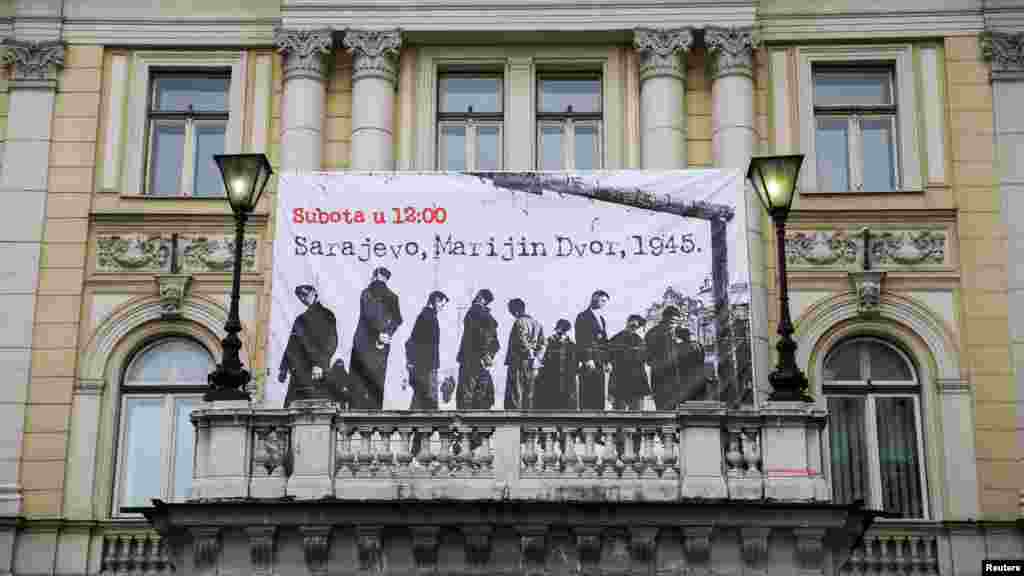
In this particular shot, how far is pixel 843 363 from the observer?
27625 millimetres

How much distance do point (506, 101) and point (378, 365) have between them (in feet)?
19.5

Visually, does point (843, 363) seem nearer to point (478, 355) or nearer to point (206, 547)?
point (478, 355)

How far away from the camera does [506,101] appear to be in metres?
28.9

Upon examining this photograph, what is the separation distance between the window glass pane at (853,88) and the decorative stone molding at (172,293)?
10.8m

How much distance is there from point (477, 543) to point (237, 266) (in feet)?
15.5

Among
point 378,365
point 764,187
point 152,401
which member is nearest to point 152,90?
point 152,401

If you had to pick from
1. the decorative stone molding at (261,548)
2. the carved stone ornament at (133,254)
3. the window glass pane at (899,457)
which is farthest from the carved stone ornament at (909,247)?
the decorative stone molding at (261,548)

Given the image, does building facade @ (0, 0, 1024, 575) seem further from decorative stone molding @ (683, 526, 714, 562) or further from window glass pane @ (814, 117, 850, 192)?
decorative stone molding @ (683, 526, 714, 562)

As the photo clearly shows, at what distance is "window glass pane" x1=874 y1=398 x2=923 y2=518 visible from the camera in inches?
1046

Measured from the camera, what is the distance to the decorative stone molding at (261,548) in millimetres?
20656

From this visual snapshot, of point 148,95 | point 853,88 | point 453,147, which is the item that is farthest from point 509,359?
point 148,95

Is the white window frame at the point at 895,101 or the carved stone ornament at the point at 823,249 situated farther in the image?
the white window frame at the point at 895,101

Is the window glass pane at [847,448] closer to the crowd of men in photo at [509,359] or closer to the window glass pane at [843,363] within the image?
the window glass pane at [843,363]

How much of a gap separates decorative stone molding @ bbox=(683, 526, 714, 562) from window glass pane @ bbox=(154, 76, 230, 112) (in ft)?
40.5
